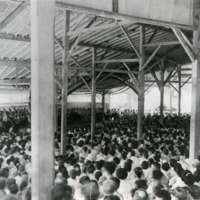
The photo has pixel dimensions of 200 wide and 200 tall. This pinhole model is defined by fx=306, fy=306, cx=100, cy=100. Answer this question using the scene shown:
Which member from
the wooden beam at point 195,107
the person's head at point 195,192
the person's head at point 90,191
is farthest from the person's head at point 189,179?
the wooden beam at point 195,107

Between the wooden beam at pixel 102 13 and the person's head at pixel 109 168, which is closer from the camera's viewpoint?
the wooden beam at pixel 102 13

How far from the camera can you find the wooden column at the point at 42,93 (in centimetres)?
432

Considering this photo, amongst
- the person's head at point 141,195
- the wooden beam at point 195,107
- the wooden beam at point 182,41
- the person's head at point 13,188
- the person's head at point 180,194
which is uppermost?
the wooden beam at point 182,41

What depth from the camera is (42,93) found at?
14.3 ft

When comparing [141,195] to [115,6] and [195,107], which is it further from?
[195,107]

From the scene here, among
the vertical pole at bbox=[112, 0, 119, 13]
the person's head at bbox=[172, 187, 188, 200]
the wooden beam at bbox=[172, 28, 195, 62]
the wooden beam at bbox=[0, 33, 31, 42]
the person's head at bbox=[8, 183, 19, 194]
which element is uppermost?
the wooden beam at bbox=[0, 33, 31, 42]

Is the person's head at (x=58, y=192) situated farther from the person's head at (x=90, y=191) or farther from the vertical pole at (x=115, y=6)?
the vertical pole at (x=115, y=6)

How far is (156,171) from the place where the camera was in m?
6.38

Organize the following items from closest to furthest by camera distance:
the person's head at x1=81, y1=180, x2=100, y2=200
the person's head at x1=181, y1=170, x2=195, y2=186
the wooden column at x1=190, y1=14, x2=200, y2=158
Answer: the person's head at x1=81, y1=180, x2=100, y2=200 → the person's head at x1=181, y1=170, x2=195, y2=186 → the wooden column at x1=190, y1=14, x2=200, y2=158

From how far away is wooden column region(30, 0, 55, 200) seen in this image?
4.32 metres

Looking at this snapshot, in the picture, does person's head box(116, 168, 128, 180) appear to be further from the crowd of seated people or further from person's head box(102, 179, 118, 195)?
person's head box(102, 179, 118, 195)

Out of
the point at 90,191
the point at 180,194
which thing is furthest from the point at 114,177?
the point at 180,194

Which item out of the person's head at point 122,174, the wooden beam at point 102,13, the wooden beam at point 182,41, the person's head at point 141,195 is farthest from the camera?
the wooden beam at point 182,41

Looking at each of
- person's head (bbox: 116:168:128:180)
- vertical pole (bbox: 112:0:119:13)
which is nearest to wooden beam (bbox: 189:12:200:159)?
person's head (bbox: 116:168:128:180)
